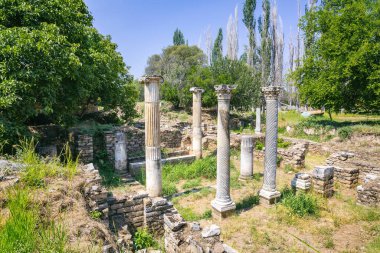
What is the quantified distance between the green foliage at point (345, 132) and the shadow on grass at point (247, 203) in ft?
35.8

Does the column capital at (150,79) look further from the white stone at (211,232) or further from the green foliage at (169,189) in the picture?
the white stone at (211,232)

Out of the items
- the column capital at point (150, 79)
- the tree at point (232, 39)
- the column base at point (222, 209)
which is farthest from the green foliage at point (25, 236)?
the tree at point (232, 39)

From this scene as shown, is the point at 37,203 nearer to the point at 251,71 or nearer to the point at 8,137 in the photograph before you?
the point at 8,137

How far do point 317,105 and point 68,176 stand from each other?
17.4m

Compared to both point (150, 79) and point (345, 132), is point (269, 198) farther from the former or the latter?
point (345, 132)

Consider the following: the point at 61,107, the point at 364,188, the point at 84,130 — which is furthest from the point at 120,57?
the point at 364,188

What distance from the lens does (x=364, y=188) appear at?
704 centimetres

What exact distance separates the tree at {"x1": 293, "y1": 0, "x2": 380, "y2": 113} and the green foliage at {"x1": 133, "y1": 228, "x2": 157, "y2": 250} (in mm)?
15411

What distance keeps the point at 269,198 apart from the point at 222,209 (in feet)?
5.25

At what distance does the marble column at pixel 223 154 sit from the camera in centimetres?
635

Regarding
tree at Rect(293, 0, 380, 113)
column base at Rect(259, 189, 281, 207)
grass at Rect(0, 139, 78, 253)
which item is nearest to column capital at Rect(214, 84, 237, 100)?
column base at Rect(259, 189, 281, 207)

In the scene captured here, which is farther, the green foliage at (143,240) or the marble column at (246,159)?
the marble column at (246,159)

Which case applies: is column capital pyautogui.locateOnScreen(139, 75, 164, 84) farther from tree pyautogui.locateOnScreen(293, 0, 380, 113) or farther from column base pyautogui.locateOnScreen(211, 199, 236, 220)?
tree pyautogui.locateOnScreen(293, 0, 380, 113)

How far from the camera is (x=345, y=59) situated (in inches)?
604
